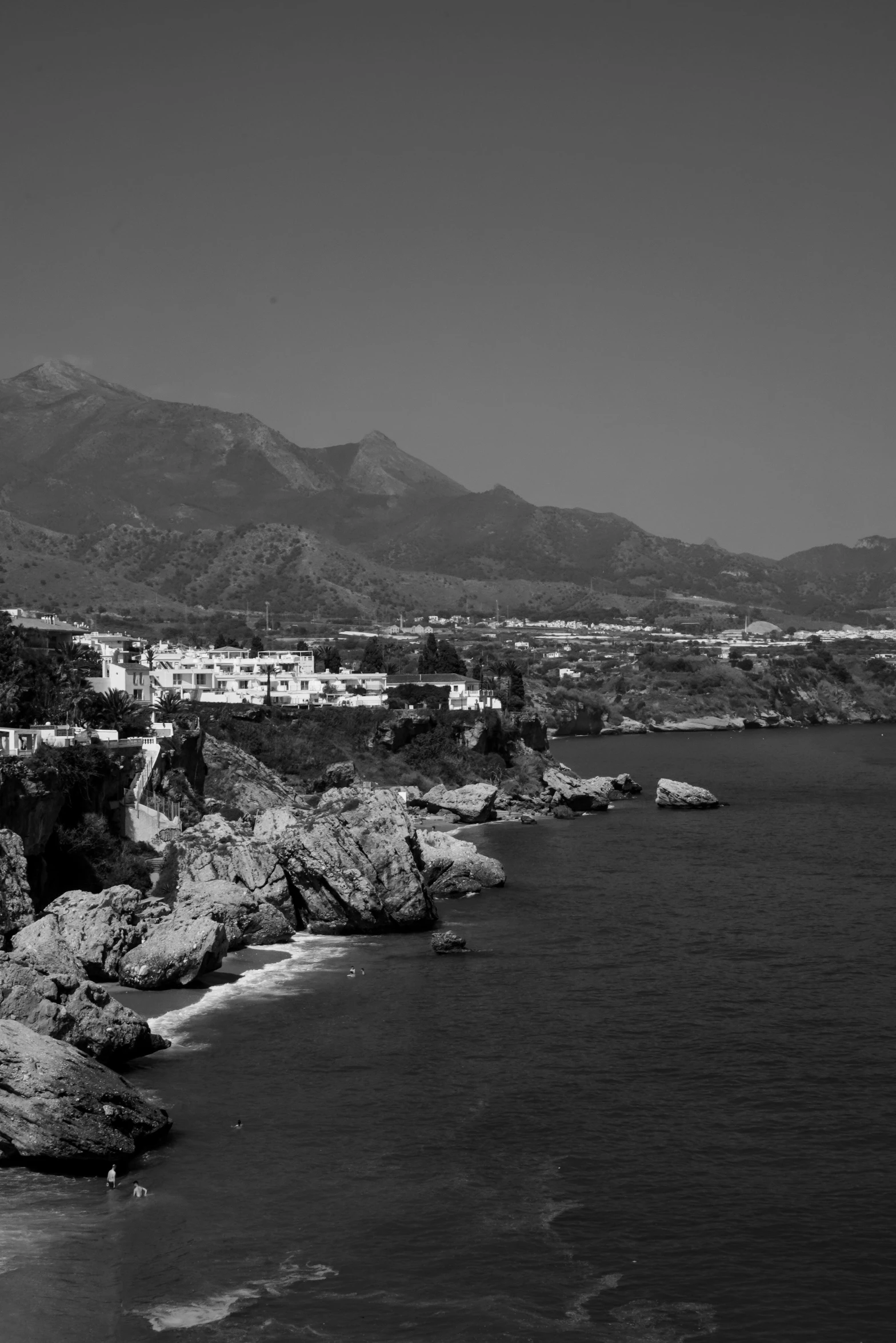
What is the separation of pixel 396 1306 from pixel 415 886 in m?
29.4

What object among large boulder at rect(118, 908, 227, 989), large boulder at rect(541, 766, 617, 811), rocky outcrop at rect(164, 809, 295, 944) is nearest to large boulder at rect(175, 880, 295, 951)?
rocky outcrop at rect(164, 809, 295, 944)

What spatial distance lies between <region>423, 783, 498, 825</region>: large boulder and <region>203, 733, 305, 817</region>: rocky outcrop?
26.4 feet

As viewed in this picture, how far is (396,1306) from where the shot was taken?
2409 centimetres

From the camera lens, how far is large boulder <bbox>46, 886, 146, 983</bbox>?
140ft

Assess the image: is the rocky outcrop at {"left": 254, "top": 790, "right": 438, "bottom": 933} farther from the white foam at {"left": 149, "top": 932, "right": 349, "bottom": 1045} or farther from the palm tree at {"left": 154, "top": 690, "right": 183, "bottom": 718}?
the palm tree at {"left": 154, "top": 690, "right": 183, "bottom": 718}

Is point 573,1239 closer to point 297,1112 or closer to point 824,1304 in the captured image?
point 824,1304

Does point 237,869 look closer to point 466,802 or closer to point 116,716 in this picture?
point 116,716

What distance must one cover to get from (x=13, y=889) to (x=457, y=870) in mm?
22487

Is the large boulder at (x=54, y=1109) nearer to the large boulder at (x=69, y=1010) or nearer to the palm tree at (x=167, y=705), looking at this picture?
the large boulder at (x=69, y=1010)

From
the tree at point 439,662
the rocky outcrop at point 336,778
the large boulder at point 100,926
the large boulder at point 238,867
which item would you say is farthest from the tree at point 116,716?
the tree at point 439,662

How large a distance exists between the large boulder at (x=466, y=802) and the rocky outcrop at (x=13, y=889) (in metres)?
41.3

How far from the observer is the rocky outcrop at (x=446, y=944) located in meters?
48.9

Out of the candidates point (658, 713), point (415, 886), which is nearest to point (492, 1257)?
point (415, 886)

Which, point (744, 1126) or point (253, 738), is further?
point (253, 738)
